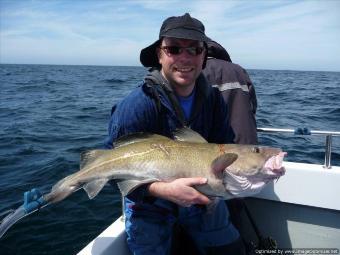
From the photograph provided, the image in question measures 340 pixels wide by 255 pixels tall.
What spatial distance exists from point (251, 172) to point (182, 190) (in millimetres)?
567

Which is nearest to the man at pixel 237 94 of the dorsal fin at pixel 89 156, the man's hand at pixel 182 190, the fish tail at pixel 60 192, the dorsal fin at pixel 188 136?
the dorsal fin at pixel 188 136

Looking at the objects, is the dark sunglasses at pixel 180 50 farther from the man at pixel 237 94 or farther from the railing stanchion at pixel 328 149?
the railing stanchion at pixel 328 149

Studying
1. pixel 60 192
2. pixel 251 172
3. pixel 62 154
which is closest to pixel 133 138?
pixel 60 192

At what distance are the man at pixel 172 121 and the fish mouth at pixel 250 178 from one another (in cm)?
21

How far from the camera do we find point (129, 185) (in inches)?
114

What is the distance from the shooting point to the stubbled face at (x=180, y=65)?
3090 millimetres

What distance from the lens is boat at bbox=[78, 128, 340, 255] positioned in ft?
13.1

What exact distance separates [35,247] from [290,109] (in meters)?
13.8

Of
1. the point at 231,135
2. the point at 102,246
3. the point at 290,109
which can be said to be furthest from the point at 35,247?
the point at 290,109

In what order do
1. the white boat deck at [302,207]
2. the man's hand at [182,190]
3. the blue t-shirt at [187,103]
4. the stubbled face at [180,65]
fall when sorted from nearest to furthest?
the man's hand at [182,190], the stubbled face at [180,65], the blue t-shirt at [187,103], the white boat deck at [302,207]

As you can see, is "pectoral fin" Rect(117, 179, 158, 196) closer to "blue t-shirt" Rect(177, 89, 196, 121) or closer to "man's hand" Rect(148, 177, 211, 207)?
"man's hand" Rect(148, 177, 211, 207)

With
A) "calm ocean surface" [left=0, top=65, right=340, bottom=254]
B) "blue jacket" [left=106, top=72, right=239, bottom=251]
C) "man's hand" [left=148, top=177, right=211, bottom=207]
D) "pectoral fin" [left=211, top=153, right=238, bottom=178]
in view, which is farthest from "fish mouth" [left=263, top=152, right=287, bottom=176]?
"calm ocean surface" [left=0, top=65, right=340, bottom=254]

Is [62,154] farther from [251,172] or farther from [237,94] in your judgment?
[251,172]

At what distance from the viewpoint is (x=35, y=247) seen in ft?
18.0
